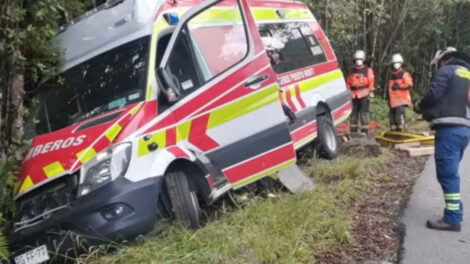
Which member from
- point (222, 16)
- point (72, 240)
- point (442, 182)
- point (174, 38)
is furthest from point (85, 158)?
point (442, 182)

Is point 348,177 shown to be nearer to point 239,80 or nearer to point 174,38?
point 239,80

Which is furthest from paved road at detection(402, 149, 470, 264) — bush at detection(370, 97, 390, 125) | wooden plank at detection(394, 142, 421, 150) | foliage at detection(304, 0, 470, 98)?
foliage at detection(304, 0, 470, 98)

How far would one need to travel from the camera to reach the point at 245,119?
16.0ft

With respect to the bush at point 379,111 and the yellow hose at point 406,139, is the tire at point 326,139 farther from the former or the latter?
the bush at point 379,111

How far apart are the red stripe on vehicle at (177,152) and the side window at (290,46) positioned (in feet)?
7.79

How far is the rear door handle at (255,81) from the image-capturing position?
493cm

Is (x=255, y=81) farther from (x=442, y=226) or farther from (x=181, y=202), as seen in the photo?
(x=442, y=226)

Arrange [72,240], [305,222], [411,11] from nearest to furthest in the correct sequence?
[72,240]
[305,222]
[411,11]

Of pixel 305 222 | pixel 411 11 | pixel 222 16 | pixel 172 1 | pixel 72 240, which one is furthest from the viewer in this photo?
pixel 411 11

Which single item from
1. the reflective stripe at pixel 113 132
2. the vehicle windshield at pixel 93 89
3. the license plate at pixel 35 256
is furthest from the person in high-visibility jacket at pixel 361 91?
the license plate at pixel 35 256

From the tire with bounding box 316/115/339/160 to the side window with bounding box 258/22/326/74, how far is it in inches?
35.8

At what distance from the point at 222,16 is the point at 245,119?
1.15 meters

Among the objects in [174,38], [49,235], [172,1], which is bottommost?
[49,235]

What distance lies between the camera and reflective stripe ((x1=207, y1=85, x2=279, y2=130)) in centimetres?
464
